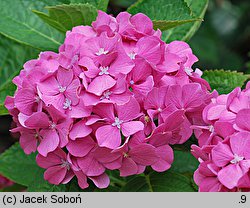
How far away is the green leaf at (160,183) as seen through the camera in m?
1.34

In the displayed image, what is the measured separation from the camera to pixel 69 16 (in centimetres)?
137

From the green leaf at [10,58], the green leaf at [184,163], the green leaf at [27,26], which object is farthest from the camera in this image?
the green leaf at [10,58]

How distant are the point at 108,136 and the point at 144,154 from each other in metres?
0.09

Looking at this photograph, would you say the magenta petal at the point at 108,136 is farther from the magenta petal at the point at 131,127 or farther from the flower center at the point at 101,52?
the flower center at the point at 101,52

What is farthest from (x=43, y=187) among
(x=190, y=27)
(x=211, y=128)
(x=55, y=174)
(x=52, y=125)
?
(x=190, y=27)

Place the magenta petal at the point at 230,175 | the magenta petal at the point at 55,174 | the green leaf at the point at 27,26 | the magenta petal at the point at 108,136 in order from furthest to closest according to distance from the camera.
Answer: the green leaf at the point at 27,26
the magenta petal at the point at 55,174
the magenta petal at the point at 108,136
the magenta petal at the point at 230,175

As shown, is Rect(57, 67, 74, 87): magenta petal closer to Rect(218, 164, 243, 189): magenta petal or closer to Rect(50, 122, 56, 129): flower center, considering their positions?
Rect(50, 122, 56, 129): flower center

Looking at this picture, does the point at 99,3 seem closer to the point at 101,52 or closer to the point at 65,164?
the point at 101,52

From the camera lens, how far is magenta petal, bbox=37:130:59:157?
1.18 m

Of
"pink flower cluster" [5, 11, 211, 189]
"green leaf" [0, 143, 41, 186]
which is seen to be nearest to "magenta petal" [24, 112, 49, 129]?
"pink flower cluster" [5, 11, 211, 189]

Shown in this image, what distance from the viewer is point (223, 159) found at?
3.52 feet

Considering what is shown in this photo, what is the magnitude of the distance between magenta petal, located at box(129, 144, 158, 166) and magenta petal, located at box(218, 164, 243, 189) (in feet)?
0.53
